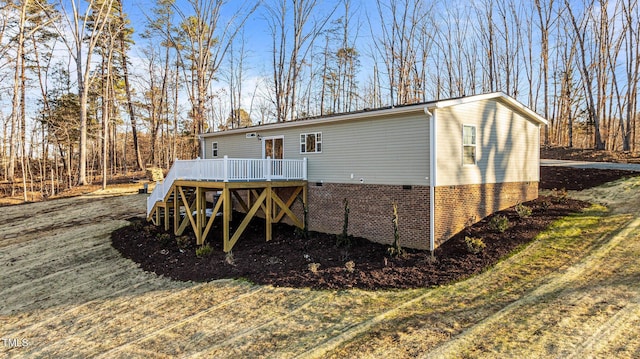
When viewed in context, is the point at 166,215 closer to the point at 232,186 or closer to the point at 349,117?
the point at 232,186

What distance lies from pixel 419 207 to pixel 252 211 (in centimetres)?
534

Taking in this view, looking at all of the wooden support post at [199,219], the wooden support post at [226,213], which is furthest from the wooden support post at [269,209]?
the wooden support post at [199,219]

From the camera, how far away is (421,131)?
→ 957 cm

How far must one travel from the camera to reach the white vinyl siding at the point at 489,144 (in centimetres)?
980

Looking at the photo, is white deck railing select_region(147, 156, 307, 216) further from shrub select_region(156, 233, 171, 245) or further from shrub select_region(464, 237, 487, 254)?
shrub select_region(464, 237, 487, 254)

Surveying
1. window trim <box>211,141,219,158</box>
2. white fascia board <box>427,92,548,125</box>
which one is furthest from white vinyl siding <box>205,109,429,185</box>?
window trim <box>211,141,219,158</box>

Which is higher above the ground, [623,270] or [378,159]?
[378,159]

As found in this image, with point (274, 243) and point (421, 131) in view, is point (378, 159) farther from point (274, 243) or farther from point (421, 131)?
point (274, 243)

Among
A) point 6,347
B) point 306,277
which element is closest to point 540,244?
point 306,277

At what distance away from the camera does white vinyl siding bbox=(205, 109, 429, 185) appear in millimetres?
9672

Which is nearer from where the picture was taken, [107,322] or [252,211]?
[107,322]

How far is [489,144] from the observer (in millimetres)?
11336

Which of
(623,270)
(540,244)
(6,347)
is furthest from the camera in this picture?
(540,244)

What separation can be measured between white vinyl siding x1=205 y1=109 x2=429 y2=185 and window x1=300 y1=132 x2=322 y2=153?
14 centimetres
